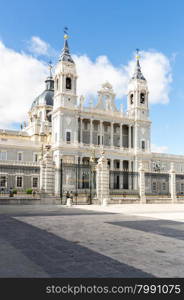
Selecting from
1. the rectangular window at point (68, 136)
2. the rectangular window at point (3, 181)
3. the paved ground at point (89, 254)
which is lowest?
the paved ground at point (89, 254)

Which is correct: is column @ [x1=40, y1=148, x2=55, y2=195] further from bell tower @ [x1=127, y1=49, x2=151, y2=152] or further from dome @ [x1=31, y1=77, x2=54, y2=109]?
dome @ [x1=31, y1=77, x2=54, y2=109]

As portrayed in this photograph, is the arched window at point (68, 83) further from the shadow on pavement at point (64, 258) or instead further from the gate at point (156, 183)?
the shadow on pavement at point (64, 258)

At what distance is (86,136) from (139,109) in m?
13.1

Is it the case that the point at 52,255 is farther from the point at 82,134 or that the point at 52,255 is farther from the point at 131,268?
the point at 82,134

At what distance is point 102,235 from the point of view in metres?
8.78

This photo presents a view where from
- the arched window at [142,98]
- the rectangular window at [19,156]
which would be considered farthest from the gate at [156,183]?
the rectangular window at [19,156]

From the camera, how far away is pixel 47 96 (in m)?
78.1

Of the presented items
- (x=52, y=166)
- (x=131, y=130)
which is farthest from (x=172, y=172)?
(x=131, y=130)

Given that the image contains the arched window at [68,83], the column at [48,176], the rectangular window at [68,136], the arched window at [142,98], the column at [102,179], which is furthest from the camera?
the arched window at [142,98]

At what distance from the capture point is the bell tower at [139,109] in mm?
64188

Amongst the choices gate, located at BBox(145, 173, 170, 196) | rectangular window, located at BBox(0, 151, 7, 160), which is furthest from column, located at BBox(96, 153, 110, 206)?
rectangular window, located at BBox(0, 151, 7, 160)

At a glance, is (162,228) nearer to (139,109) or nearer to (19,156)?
(19,156)

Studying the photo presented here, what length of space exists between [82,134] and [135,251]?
55.0 metres

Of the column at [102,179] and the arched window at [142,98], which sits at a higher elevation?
the arched window at [142,98]
